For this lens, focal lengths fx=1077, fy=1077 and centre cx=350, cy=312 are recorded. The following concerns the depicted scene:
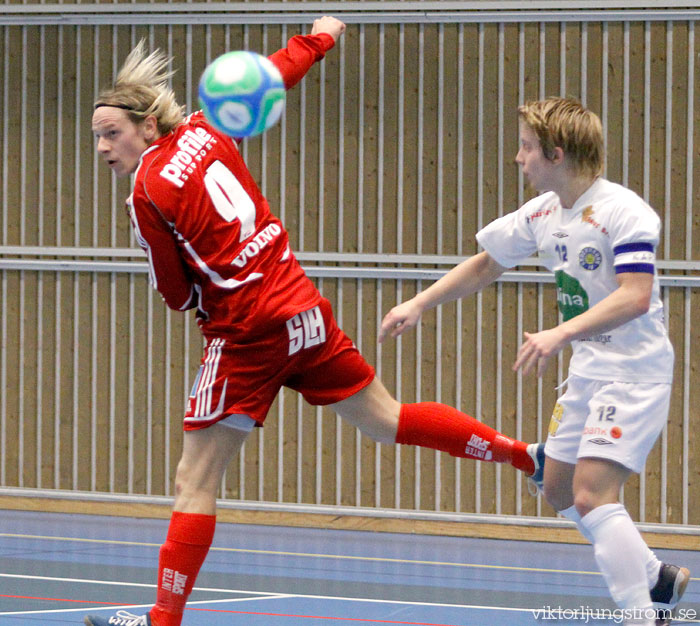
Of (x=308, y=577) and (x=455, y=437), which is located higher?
(x=455, y=437)

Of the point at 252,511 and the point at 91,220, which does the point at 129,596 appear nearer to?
the point at 252,511

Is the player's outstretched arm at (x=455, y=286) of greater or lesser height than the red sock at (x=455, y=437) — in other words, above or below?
above

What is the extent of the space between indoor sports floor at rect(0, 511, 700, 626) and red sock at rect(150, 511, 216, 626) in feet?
2.88

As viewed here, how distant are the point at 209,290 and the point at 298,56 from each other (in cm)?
95

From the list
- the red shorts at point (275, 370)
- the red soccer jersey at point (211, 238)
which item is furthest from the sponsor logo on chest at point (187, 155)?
the red shorts at point (275, 370)

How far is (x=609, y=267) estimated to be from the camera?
325cm

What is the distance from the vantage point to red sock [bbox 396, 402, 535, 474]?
3787mm

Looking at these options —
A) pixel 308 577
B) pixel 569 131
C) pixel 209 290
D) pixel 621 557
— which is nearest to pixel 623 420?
pixel 621 557

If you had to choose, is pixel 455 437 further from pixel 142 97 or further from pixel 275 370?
pixel 142 97

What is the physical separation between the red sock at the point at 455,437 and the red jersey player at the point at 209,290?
271 mm

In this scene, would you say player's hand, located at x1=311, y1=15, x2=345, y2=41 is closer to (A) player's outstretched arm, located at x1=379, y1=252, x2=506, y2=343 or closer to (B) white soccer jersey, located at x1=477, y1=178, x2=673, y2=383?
(A) player's outstretched arm, located at x1=379, y1=252, x2=506, y2=343

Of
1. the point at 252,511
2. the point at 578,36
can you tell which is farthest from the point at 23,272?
the point at 578,36

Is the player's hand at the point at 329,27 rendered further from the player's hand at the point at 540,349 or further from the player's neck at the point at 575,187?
the player's hand at the point at 540,349

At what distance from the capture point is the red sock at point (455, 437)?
12.4ft
